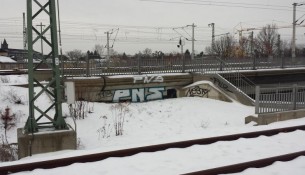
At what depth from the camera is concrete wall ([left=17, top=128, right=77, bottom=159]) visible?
9.37 metres

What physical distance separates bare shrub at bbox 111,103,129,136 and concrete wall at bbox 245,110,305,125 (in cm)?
525

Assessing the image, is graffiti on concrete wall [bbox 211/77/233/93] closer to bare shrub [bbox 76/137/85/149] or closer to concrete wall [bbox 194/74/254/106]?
concrete wall [bbox 194/74/254/106]

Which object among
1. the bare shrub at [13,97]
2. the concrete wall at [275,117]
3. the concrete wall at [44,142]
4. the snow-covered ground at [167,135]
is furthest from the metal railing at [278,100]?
the bare shrub at [13,97]

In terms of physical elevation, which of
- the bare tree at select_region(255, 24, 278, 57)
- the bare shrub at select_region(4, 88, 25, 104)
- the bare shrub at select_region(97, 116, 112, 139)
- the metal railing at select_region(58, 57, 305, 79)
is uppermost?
the bare tree at select_region(255, 24, 278, 57)

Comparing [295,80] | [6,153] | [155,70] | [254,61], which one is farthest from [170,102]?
[295,80]

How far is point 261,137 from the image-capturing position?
10.0 m

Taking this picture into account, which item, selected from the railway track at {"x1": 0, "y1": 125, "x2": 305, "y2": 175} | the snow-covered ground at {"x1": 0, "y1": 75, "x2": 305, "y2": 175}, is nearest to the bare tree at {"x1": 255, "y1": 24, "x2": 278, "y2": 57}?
the snow-covered ground at {"x1": 0, "y1": 75, "x2": 305, "y2": 175}

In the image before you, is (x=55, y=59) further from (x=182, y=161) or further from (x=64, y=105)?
(x=64, y=105)

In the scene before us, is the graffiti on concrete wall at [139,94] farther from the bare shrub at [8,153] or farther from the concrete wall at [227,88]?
the bare shrub at [8,153]

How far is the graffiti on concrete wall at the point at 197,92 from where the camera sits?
21.2 metres

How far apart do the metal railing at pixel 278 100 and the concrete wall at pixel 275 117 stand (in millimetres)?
218

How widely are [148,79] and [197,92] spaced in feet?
11.1

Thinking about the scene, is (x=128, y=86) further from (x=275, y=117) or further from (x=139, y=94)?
(x=275, y=117)

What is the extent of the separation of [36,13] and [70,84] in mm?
2299
